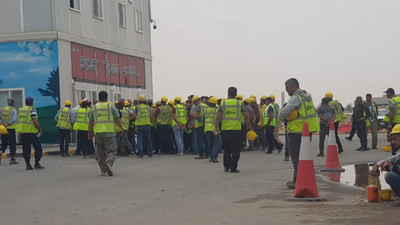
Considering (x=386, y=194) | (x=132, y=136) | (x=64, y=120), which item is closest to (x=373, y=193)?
(x=386, y=194)

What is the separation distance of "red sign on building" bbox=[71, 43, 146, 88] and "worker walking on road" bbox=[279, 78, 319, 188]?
18.5m

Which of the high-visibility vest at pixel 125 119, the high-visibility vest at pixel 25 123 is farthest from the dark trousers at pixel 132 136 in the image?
the high-visibility vest at pixel 25 123

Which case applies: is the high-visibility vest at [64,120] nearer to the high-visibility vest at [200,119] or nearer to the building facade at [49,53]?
the high-visibility vest at [200,119]

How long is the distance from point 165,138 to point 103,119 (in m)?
8.25

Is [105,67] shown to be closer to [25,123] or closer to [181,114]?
[181,114]

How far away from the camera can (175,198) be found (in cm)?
1020

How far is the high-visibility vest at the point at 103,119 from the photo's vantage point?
1445cm

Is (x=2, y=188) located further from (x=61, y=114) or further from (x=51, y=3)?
(x=51, y=3)

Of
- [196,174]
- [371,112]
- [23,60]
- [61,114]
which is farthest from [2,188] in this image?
[23,60]

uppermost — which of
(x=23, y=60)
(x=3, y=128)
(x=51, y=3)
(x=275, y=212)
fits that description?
(x=51, y=3)

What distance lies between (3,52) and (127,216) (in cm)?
2072

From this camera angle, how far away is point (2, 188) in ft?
40.9

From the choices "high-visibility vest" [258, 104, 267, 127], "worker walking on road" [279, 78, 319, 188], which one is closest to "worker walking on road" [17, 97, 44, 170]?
"worker walking on road" [279, 78, 319, 188]

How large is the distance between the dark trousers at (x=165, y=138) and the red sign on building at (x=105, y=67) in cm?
743
